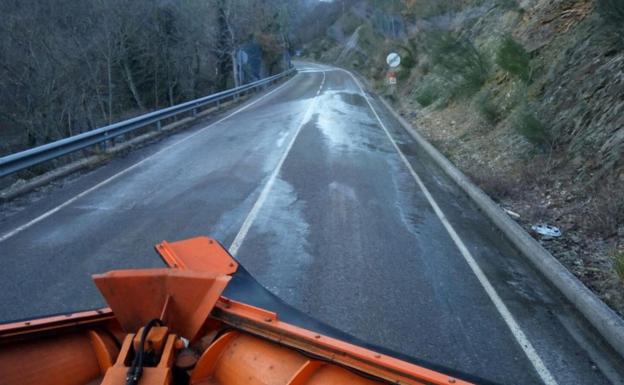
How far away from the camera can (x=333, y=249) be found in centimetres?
724

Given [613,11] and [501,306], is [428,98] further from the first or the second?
[501,306]

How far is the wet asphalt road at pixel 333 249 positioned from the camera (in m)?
5.15

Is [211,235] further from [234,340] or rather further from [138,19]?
[138,19]

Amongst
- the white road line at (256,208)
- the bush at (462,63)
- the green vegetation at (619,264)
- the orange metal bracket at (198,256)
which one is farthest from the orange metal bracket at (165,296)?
the bush at (462,63)

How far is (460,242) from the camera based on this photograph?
7.99 meters

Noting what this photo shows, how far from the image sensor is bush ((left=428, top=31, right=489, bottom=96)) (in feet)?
61.7

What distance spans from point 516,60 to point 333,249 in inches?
386

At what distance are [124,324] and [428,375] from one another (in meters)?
1.89

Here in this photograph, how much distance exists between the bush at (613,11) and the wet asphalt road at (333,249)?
437cm

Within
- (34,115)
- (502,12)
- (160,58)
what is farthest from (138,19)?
→ (502,12)

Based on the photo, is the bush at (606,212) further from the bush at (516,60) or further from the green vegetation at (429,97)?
the green vegetation at (429,97)

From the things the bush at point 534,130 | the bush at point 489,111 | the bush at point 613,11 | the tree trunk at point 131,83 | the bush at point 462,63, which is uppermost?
the bush at point 613,11

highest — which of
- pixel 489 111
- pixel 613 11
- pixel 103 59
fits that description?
pixel 613 11

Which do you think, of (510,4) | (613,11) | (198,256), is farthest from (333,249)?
(510,4)
